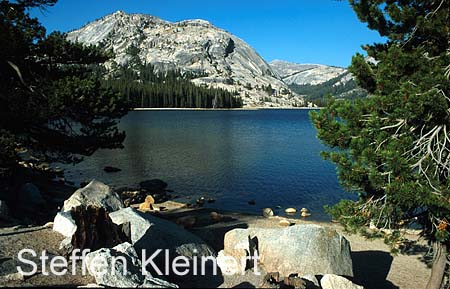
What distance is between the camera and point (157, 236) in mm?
11664

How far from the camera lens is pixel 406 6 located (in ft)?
31.3

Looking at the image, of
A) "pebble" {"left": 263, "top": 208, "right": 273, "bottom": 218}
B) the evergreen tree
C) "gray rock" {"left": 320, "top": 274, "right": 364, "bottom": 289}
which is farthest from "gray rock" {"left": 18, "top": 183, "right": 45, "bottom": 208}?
the evergreen tree

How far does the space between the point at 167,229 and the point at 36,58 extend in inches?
494

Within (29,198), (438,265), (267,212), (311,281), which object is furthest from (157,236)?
(267,212)

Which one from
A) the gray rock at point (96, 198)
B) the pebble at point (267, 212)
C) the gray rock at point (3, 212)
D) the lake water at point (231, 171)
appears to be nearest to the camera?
the gray rock at point (3, 212)

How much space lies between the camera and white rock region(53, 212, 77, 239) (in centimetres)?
1095

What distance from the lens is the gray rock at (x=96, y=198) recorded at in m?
13.9

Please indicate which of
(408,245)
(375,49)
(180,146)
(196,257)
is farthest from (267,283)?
(180,146)

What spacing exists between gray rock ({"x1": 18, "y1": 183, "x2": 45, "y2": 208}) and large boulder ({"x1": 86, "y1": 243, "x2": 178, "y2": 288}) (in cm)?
1146

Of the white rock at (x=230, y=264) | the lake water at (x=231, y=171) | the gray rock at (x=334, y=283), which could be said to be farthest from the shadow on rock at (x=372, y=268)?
the lake water at (x=231, y=171)

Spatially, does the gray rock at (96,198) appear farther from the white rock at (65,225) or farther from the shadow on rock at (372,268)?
the shadow on rock at (372,268)

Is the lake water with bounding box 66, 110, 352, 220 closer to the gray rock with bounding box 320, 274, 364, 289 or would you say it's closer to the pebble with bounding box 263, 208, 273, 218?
the pebble with bounding box 263, 208, 273, 218

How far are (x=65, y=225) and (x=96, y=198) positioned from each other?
10.6ft

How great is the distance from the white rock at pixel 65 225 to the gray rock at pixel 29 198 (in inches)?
296
